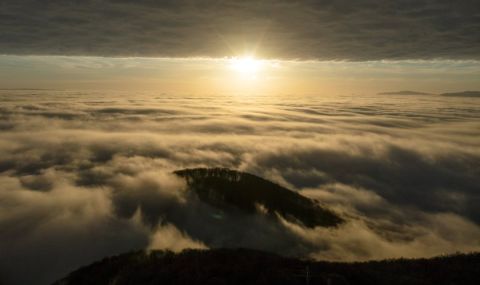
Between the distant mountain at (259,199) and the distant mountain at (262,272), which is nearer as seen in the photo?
the distant mountain at (262,272)

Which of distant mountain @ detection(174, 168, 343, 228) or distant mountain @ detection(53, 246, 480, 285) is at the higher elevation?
distant mountain @ detection(53, 246, 480, 285)

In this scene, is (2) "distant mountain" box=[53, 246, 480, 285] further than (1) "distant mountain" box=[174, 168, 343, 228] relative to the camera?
No

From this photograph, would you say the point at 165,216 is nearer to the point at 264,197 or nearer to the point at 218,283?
the point at 264,197

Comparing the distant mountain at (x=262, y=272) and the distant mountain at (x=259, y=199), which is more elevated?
the distant mountain at (x=262, y=272)

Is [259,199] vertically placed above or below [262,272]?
below

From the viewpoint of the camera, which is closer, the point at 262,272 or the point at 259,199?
the point at 262,272

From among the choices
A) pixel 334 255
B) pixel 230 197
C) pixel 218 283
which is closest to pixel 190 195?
pixel 230 197
